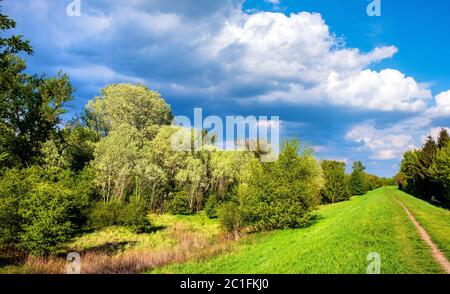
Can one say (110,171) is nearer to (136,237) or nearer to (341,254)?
(136,237)

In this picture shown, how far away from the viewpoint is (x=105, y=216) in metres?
40.3

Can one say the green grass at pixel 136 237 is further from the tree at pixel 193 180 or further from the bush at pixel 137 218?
the tree at pixel 193 180

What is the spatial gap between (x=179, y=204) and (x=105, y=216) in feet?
53.6

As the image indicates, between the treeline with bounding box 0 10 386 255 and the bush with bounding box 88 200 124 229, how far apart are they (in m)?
0.12

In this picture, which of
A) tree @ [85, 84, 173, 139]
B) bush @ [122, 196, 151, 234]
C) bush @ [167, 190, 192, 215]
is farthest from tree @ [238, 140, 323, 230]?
tree @ [85, 84, 173, 139]

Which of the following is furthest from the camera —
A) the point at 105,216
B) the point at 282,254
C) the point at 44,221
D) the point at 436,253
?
the point at 105,216

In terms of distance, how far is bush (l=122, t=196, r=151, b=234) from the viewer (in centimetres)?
3803

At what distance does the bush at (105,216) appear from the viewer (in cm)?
3984

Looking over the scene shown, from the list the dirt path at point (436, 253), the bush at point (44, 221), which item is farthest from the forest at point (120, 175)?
the dirt path at point (436, 253)

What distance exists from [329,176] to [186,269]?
71.5 m

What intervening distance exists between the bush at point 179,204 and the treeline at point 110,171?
0.52ft

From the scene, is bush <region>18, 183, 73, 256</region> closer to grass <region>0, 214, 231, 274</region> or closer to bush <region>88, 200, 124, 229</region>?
grass <region>0, 214, 231, 274</region>

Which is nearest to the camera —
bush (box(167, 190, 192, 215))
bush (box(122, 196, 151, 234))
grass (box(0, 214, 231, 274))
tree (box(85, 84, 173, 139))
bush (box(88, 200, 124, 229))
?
grass (box(0, 214, 231, 274))

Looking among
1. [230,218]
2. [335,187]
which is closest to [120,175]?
[230,218]
